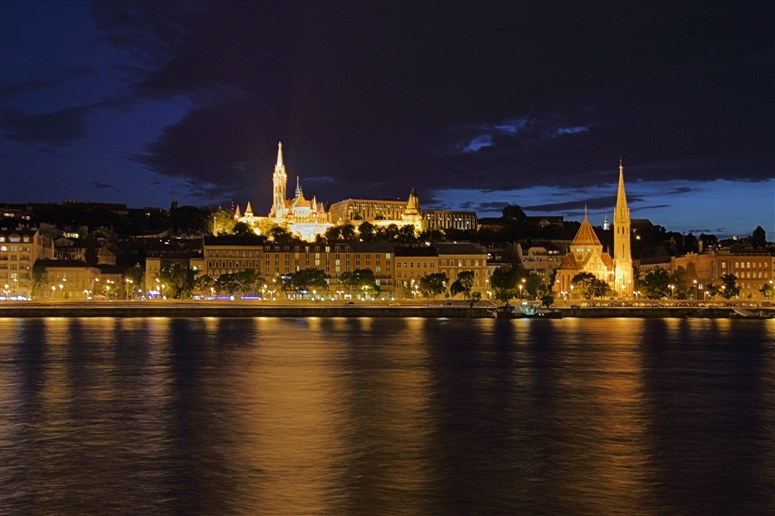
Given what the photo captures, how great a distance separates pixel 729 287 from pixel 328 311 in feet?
142

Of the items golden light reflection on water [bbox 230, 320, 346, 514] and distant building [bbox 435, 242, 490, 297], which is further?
distant building [bbox 435, 242, 490, 297]

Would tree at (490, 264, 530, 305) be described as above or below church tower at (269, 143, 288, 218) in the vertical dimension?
below

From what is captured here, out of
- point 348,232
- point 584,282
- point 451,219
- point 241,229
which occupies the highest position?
point 451,219

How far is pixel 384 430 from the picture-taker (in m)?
22.0

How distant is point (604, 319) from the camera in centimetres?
7556

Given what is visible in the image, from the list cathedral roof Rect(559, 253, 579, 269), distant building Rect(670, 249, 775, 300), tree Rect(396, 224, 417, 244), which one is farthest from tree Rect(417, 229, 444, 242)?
distant building Rect(670, 249, 775, 300)

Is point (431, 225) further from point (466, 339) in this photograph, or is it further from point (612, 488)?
point (612, 488)

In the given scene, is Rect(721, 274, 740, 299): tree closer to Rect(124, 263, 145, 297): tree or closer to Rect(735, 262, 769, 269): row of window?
Rect(735, 262, 769, 269): row of window

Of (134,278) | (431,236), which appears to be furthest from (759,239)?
(134,278)

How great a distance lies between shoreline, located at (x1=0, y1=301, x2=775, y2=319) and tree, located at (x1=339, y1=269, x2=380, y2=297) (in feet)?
35.7

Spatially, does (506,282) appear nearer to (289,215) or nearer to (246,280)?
(246,280)

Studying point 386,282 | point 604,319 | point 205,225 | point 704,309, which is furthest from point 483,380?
point 205,225

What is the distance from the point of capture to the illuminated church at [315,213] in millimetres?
142125

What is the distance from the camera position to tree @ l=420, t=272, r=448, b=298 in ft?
299
